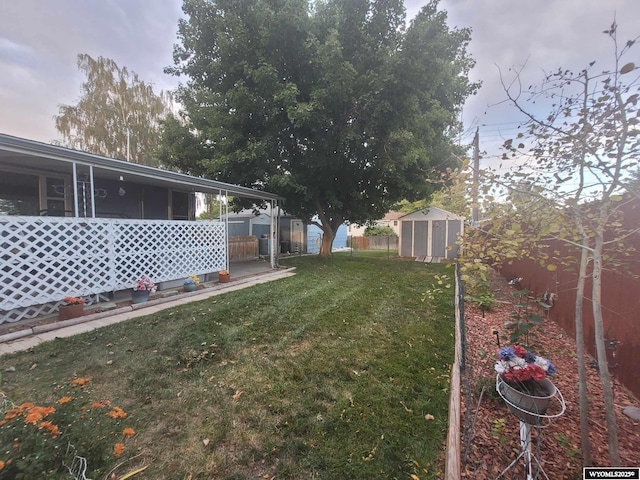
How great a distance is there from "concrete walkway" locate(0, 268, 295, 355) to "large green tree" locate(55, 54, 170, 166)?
1141 cm

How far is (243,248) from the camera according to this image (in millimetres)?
12664

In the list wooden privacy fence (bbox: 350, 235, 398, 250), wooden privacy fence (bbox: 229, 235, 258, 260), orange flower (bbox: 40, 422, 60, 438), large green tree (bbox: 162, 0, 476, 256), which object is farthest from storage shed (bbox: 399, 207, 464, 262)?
orange flower (bbox: 40, 422, 60, 438)

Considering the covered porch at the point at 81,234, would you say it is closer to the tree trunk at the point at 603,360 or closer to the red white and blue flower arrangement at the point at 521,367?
the red white and blue flower arrangement at the point at 521,367

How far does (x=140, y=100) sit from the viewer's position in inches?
629

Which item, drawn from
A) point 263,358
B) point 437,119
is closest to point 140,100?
point 437,119

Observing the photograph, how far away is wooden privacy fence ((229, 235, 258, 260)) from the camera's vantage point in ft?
40.0

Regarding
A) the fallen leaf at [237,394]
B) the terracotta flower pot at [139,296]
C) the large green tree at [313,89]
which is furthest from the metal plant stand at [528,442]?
the large green tree at [313,89]

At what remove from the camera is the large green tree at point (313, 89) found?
8.20m

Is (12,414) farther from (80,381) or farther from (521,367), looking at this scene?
(521,367)

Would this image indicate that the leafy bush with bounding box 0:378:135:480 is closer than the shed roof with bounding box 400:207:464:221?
Yes

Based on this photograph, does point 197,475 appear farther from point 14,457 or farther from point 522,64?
point 522,64

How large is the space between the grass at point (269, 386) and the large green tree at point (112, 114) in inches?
533

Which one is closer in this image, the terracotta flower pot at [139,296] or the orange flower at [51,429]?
the orange flower at [51,429]

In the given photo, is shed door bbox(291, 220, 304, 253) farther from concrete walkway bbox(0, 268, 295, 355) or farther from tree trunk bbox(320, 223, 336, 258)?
concrete walkway bbox(0, 268, 295, 355)
